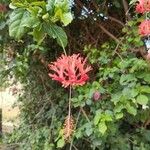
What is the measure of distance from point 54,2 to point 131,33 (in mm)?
795

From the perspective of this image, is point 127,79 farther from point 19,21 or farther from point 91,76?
point 19,21

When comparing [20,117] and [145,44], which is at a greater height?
[145,44]

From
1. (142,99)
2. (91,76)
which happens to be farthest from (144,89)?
(91,76)

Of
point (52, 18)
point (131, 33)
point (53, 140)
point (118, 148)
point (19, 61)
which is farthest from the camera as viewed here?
point (53, 140)

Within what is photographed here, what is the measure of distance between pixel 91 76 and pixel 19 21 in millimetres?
1042

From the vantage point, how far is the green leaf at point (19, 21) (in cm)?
128

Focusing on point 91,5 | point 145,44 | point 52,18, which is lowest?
point 52,18

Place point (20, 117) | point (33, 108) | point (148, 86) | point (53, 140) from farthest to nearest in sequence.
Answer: point (20, 117)
point (33, 108)
point (53, 140)
point (148, 86)

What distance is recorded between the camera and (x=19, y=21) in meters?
1.30

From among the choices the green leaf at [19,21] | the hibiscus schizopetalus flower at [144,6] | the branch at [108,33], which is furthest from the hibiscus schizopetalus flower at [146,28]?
the branch at [108,33]

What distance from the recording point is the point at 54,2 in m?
1.26

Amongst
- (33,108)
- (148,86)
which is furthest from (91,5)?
(33,108)

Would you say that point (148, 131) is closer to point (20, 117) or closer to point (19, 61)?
point (19, 61)

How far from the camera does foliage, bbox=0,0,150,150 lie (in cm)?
132
